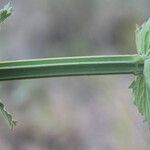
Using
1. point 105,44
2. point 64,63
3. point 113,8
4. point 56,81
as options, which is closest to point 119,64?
point 64,63

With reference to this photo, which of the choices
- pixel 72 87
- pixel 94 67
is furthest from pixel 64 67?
pixel 72 87

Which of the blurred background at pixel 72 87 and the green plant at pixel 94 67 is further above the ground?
the blurred background at pixel 72 87

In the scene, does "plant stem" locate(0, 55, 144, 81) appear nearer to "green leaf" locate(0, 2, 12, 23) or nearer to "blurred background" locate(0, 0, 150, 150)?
"green leaf" locate(0, 2, 12, 23)

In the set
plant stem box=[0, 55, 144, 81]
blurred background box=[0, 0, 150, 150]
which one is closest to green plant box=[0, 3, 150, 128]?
plant stem box=[0, 55, 144, 81]

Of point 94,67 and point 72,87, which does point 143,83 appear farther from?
point 72,87

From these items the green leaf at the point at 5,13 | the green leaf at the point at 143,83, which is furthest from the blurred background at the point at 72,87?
the green leaf at the point at 5,13

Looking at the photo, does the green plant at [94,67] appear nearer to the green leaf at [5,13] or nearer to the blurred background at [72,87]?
the green leaf at [5,13]
